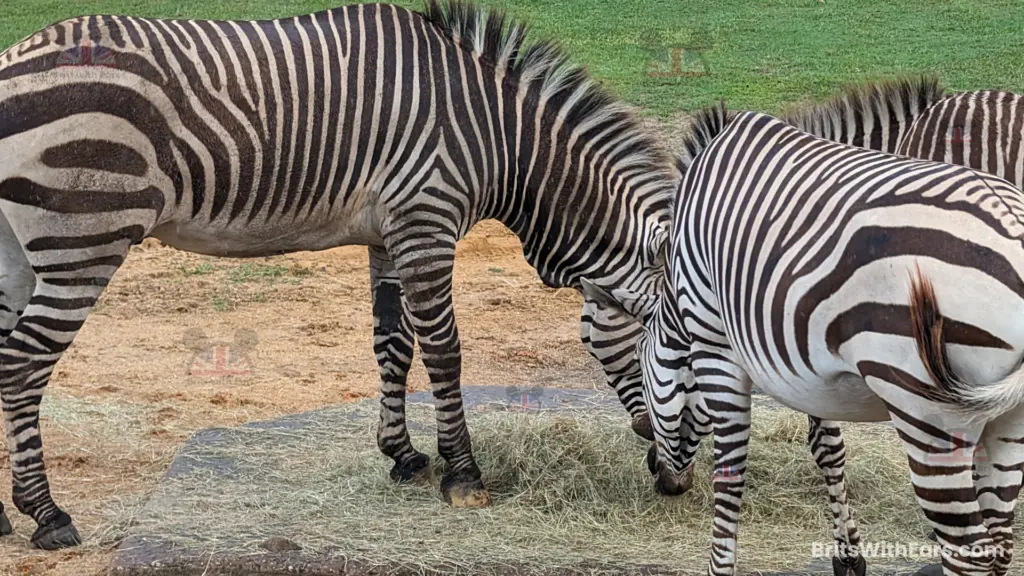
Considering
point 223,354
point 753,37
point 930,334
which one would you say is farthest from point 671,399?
point 753,37

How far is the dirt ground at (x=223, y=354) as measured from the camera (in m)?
6.82

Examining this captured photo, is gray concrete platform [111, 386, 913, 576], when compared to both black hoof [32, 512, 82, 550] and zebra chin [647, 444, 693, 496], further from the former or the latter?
zebra chin [647, 444, 693, 496]

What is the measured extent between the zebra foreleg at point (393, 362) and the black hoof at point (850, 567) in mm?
2422

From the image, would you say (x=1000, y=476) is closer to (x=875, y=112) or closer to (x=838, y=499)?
(x=838, y=499)

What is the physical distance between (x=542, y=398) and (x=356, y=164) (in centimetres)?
234

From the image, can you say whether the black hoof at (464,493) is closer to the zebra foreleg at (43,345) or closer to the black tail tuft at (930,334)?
the zebra foreleg at (43,345)

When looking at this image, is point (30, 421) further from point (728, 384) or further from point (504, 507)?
point (728, 384)

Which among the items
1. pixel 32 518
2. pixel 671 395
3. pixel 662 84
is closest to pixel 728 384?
pixel 671 395

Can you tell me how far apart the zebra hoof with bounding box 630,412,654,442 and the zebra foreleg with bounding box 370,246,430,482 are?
1.18 metres

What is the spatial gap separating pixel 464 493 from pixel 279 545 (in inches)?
46.4

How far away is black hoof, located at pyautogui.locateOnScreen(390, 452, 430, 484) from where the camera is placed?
6387 millimetres

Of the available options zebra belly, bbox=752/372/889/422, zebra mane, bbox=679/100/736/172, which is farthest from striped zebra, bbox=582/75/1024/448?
zebra belly, bbox=752/372/889/422

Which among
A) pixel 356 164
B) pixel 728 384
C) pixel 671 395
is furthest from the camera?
pixel 356 164

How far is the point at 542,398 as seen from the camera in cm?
748
